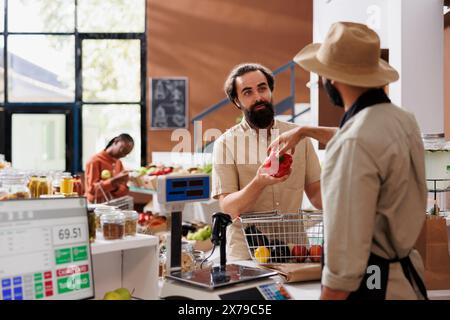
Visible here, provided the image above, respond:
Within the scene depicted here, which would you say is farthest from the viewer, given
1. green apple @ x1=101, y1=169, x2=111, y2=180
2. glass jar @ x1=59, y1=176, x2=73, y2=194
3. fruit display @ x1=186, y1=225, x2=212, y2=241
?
green apple @ x1=101, y1=169, x2=111, y2=180

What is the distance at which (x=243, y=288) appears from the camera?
6.07ft

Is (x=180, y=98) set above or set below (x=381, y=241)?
above

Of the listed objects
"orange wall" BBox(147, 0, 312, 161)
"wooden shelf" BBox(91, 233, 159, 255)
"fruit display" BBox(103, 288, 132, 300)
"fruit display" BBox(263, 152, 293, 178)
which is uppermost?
"orange wall" BBox(147, 0, 312, 161)

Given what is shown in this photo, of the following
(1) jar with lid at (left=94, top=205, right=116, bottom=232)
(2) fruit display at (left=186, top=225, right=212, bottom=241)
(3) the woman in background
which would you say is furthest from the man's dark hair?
(3) the woman in background

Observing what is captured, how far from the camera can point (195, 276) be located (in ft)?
6.33

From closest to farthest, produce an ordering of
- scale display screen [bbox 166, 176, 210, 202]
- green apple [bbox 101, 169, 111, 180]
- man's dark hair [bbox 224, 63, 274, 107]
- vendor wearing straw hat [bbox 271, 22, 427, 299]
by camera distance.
A: 1. vendor wearing straw hat [bbox 271, 22, 427, 299]
2. scale display screen [bbox 166, 176, 210, 202]
3. man's dark hair [bbox 224, 63, 274, 107]
4. green apple [bbox 101, 169, 111, 180]

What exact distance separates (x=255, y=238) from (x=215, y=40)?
7.20 meters

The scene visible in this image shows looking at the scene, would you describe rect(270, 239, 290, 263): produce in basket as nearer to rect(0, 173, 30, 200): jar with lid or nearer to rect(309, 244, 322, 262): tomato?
rect(309, 244, 322, 262): tomato

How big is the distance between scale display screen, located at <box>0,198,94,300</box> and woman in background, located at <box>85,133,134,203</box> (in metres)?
3.90

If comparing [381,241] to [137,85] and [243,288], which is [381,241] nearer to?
[243,288]

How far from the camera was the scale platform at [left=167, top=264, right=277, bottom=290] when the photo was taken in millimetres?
1837

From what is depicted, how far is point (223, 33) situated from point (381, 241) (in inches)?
312

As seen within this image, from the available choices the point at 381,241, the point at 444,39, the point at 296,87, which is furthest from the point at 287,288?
the point at 296,87

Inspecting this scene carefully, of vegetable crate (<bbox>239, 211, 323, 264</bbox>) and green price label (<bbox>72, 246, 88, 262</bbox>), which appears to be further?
vegetable crate (<bbox>239, 211, 323, 264</bbox>)
